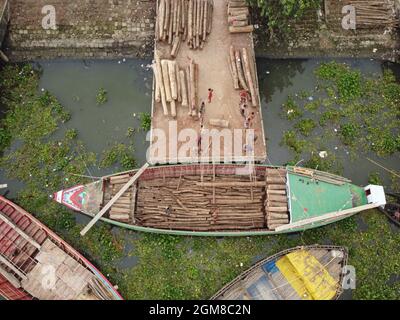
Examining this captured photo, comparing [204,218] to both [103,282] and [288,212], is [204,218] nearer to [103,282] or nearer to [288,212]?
[288,212]

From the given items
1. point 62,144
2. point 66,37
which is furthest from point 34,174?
point 66,37

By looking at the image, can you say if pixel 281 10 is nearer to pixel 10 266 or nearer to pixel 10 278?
pixel 10 266

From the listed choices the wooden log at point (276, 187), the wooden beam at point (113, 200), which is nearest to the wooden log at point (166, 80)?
the wooden beam at point (113, 200)

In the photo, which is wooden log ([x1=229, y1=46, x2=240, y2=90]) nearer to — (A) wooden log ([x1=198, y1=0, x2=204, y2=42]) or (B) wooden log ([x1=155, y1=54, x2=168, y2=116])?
(A) wooden log ([x1=198, y1=0, x2=204, y2=42])

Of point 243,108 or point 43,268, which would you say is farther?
point 243,108

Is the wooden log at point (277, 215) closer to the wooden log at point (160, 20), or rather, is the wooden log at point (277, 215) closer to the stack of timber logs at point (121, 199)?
the stack of timber logs at point (121, 199)

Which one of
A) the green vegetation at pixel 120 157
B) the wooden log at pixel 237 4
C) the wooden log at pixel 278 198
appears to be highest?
the wooden log at pixel 237 4

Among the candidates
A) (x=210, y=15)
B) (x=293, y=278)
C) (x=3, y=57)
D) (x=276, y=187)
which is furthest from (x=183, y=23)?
(x=293, y=278)

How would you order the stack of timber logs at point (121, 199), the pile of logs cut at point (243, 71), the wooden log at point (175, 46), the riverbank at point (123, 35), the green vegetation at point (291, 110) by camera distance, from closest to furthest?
the stack of timber logs at point (121, 199) → the pile of logs cut at point (243, 71) → the wooden log at point (175, 46) → the green vegetation at point (291, 110) → the riverbank at point (123, 35)
